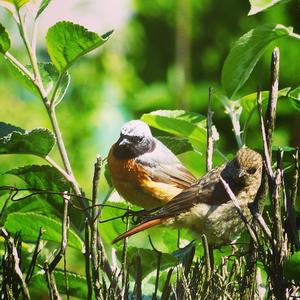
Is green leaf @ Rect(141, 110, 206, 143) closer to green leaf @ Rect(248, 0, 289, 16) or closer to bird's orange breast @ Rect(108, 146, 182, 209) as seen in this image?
green leaf @ Rect(248, 0, 289, 16)

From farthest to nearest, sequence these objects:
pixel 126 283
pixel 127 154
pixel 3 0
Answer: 1. pixel 127 154
2. pixel 3 0
3. pixel 126 283

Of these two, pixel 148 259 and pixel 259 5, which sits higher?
pixel 259 5

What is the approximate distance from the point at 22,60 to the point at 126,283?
4326mm

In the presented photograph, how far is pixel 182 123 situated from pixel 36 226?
17.3 inches

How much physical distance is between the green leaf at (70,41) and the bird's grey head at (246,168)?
26.4 inches

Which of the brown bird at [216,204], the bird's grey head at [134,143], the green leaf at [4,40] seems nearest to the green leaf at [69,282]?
the brown bird at [216,204]

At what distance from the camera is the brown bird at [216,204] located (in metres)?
2.29

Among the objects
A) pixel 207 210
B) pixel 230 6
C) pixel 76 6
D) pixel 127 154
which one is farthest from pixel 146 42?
pixel 207 210

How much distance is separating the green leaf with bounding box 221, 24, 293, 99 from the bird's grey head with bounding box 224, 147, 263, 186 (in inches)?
15.7

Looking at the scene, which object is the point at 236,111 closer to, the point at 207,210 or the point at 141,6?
the point at 207,210

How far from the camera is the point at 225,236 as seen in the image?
7.37ft

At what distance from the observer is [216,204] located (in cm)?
245

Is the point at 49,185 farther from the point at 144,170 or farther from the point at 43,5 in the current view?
the point at 144,170

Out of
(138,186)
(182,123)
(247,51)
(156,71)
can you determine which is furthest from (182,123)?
(156,71)
